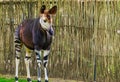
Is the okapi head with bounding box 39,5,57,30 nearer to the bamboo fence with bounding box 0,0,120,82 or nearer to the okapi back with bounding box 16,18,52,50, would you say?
the okapi back with bounding box 16,18,52,50

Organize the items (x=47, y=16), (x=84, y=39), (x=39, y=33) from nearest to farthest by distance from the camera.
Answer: (x=47, y=16), (x=39, y=33), (x=84, y=39)

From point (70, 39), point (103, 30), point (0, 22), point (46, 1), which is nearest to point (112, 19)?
point (103, 30)

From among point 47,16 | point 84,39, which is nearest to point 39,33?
point 47,16

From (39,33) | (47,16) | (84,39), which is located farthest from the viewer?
(84,39)

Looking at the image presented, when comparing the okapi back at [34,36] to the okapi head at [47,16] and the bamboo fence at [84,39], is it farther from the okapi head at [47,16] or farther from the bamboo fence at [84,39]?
the bamboo fence at [84,39]

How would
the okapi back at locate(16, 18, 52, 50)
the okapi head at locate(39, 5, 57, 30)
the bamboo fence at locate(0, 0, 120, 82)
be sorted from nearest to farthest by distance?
the okapi head at locate(39, 5, 57, 30), the okapi back at locate(16, 18, 52, 50), the bamboo fence at locate(0, 0, 120, 82)

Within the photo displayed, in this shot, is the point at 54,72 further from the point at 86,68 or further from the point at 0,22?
the point at 0,22

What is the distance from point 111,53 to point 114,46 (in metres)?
0.19

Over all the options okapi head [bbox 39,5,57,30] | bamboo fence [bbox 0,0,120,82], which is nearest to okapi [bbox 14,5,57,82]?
okapi head [bbox 39,5,57,30]

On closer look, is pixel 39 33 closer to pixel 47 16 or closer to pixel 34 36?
pixel 34 36

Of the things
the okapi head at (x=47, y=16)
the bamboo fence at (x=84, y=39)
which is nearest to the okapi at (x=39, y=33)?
the okapi head at (x=47, y=16)

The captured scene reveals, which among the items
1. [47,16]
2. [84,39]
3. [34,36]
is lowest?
[84,39]

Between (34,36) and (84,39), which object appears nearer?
(34,36)

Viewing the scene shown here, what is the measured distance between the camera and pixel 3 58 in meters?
11.2
